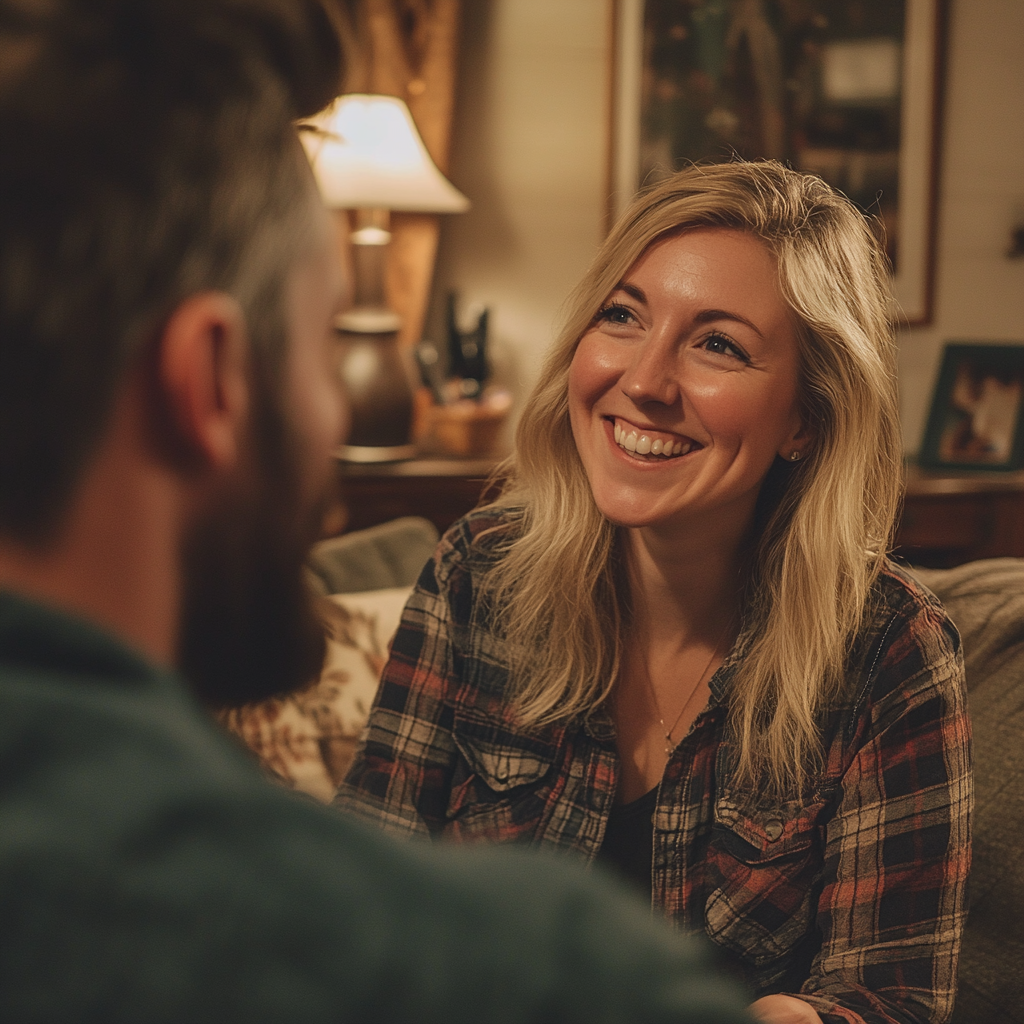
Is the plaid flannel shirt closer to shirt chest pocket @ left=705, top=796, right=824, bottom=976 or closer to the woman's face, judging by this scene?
shirt chest pocket @ left=705, top=796, right=824, bottom=976

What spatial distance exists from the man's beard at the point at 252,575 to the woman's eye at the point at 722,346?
0.81 meters

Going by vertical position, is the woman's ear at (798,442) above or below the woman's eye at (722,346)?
below

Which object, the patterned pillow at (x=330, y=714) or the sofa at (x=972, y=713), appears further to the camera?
the patterned pillow at (x=330, y=714)

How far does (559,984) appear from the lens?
0.34 meters

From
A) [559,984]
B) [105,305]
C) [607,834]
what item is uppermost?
[105,305]

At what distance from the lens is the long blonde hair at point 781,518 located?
127cm

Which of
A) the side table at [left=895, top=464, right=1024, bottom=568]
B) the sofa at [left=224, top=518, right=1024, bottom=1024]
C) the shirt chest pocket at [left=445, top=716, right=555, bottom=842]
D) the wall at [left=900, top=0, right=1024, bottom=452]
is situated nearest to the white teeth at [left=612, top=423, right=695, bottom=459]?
the shirt chest pocket at [left=445, top=716, right=555, bottom=842]

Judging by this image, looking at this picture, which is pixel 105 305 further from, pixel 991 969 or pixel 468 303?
pixel 468 303

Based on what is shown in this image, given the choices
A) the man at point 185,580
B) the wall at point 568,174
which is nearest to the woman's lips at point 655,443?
the man at point 185,580

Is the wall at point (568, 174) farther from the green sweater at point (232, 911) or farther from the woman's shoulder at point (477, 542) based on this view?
the green sweater at point (232, 911)

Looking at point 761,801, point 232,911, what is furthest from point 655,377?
point 232,911

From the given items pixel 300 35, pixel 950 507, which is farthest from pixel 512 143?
pixel 300 35

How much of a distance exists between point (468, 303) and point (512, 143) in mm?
468

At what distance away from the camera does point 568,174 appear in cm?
322
